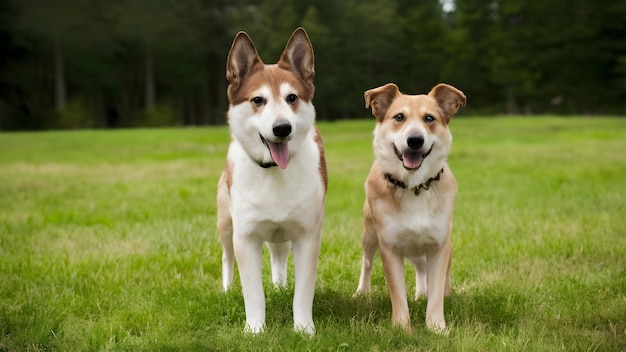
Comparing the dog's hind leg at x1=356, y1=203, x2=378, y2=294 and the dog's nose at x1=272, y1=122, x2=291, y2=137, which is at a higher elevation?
the dog's nose at x1=272, y1=122, x2=291, y2=137

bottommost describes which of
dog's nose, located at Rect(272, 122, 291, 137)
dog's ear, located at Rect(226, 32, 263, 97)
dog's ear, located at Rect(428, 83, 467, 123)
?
dog's nose, located at Rect(272, 122, 291, 137)

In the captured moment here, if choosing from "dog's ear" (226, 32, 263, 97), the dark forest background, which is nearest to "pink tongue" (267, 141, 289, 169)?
"dog's ear" (226, 32, 263, 97)

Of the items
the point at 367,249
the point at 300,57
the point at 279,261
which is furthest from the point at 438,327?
the point at 300,57

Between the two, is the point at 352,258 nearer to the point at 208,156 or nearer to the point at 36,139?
the point at 208,156

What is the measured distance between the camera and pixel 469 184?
11.1 meters

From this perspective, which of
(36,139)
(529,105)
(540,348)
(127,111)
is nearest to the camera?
(540,348)

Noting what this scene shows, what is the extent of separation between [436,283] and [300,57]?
1634mm

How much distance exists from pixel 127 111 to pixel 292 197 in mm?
46564

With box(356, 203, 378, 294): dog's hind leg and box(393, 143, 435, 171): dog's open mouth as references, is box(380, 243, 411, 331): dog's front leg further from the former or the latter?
box(393, 143, 435, 171): dog's open mouth

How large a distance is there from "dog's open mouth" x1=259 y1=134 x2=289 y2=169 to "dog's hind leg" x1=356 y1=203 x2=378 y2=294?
96cm

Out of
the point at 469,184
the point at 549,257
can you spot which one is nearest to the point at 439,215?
the point at 549,257

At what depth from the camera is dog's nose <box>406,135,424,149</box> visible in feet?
12.6

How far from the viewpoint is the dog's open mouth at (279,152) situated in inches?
145

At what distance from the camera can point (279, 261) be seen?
4.84 m
